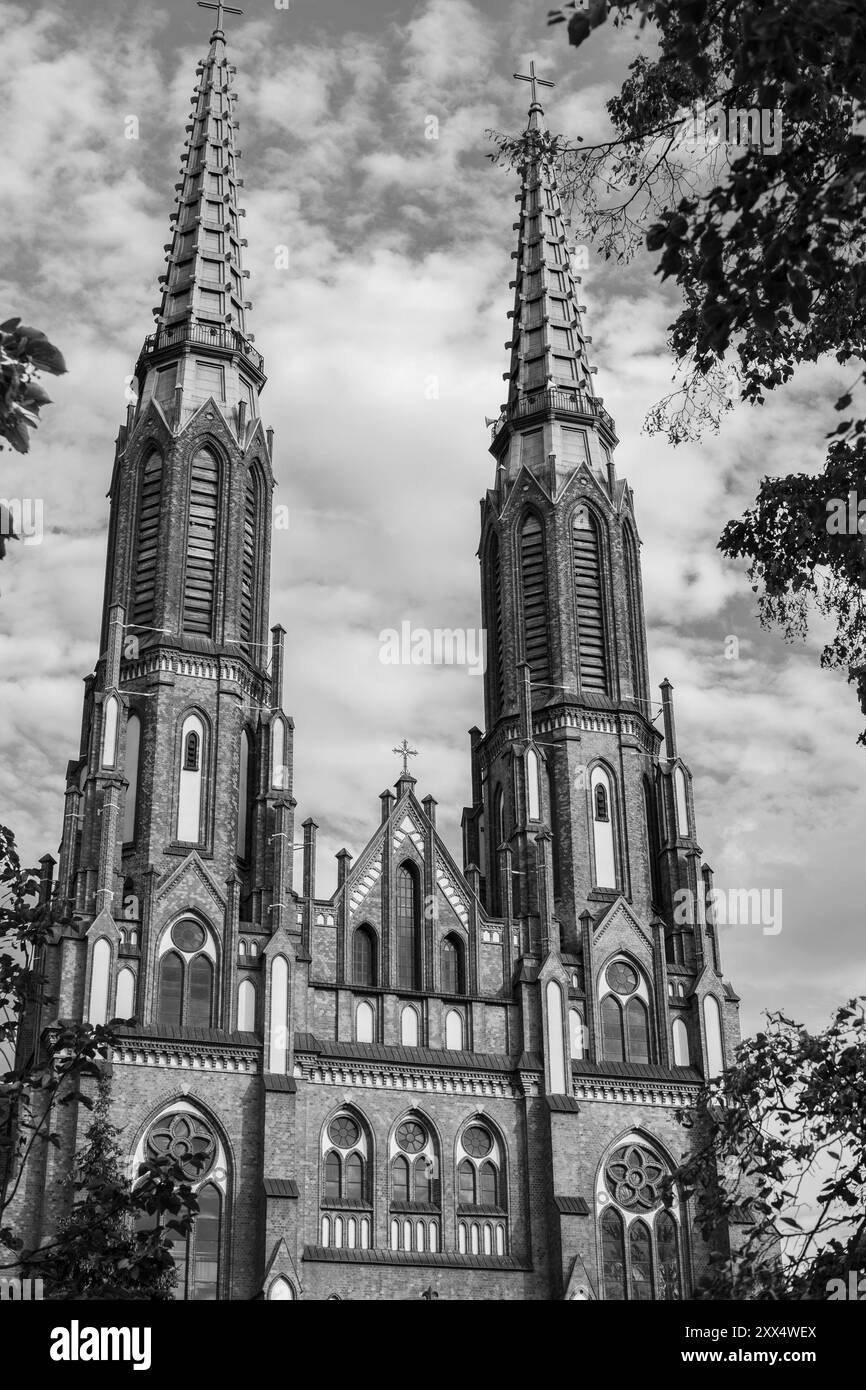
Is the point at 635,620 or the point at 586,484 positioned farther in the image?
the point at 586,484

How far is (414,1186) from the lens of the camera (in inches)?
1681

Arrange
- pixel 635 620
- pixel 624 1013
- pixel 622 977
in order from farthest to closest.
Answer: pixel 635 620
pixel 622 977
pixel 624 1013

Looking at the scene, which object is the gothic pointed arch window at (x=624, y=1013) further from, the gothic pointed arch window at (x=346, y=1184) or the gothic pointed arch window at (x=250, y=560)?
the gothic pointed arch window at (x=250, y=560)

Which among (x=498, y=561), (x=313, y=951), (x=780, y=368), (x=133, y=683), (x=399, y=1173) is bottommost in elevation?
(x=399, y=1173)

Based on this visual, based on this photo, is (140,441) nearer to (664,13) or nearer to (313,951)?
(313,951)

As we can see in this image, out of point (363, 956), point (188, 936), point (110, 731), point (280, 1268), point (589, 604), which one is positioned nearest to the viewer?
point (280, 1268)

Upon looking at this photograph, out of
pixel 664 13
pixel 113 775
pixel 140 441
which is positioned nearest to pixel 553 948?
pixel 113 775

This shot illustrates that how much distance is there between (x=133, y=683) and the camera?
4794 centimetres

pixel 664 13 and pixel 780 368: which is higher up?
pixel 780 368

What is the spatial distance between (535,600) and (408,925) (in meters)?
12.3

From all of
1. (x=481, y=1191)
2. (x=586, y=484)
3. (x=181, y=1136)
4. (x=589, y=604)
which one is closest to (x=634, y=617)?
(x=589, y=604)

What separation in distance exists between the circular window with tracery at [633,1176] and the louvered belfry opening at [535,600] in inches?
585

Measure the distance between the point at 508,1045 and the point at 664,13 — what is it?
3687 cm

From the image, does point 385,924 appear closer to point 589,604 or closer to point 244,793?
point 244,793
